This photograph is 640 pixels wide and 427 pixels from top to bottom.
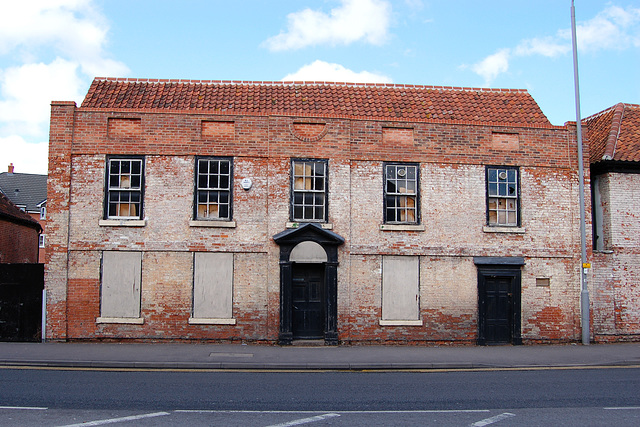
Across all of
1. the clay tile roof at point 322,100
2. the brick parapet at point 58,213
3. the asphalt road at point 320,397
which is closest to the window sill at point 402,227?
the clay tile roof at point 322,100

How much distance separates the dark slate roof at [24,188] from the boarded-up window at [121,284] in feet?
125

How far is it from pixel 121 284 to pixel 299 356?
5773 millimetres

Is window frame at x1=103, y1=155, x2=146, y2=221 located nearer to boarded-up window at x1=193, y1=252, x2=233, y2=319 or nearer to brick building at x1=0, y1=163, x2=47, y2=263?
boarded-up window at x1=193, y1=252, x2=233, y2=319

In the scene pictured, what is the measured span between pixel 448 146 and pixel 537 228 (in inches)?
144

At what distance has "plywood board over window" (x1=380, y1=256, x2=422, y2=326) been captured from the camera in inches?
650

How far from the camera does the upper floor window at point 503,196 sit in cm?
1720

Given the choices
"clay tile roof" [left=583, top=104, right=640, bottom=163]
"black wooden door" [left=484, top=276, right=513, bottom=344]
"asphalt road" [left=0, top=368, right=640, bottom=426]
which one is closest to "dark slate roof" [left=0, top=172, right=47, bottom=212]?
"asphalt road" [left=0, top=368, right=640, bottom=426]

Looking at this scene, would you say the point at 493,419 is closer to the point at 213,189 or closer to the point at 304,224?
the point at 304,224

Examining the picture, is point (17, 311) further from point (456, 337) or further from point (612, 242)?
point (612, 242)

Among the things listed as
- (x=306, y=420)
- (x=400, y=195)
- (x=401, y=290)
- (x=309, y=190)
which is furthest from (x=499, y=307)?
(x=306, y=420)

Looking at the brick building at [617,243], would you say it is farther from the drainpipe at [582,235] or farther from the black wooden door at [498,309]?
the black wooden door at [498,309]

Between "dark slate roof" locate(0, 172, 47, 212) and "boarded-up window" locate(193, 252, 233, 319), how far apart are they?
39284mm

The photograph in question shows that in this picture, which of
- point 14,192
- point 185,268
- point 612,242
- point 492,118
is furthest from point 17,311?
point 14,192

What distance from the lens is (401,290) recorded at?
16562 mm
